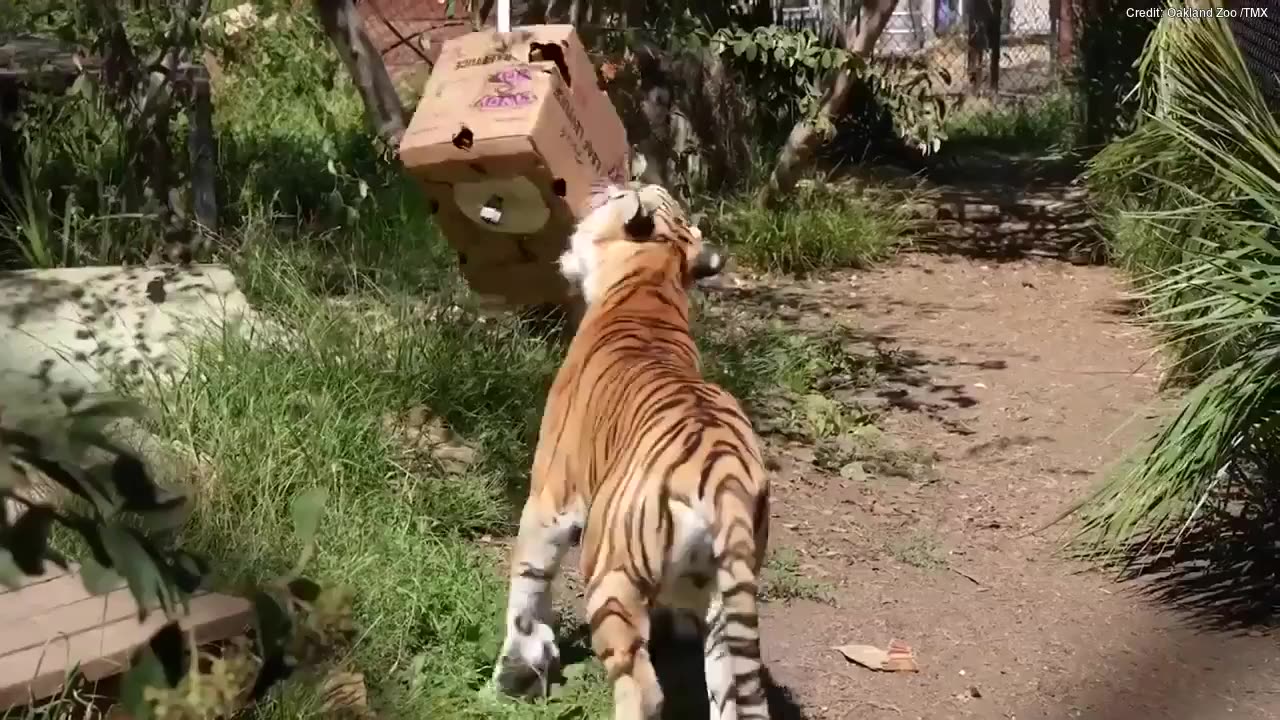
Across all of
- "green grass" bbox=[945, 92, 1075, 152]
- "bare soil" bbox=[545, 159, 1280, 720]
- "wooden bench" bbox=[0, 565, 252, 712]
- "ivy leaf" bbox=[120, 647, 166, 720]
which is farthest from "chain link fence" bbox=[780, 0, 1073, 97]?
"ivy leaf" bbox=[120, 647, 166, 720]

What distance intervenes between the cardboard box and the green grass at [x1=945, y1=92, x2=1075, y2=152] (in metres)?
8.80

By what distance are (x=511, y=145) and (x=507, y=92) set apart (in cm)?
25

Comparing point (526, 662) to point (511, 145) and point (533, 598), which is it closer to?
point (533, 598)

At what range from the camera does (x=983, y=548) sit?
485cm

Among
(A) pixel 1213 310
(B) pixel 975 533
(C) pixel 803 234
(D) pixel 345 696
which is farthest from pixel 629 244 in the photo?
(C) pixel 803 234

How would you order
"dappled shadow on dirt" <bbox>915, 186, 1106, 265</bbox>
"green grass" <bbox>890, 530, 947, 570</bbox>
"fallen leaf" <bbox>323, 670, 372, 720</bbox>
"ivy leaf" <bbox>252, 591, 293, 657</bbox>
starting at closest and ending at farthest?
"ivy leaf" <bbox>252, 591, 293, 657</bbox>
"fallen leaf" <bbox>323, 670, 372, 720</bbox>
"green grass" <bbox>890, 530, 947, 570</bbox>
"dappled shadow on dirt" <bbox>915, 186, 1106, 265</bbox>

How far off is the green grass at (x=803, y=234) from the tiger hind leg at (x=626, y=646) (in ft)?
18.2

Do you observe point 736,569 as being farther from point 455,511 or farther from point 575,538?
point 455,511

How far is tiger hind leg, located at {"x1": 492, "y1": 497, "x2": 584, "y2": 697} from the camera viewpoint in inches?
137

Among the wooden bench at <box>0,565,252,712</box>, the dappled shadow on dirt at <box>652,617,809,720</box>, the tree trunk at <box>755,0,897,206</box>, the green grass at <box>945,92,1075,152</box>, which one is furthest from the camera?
the green grass at <box>945,92,1075,152</box>

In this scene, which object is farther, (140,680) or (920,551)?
A: (920,551)

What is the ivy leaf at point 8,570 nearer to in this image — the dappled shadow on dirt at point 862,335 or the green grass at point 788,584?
the green grass at point 788,584

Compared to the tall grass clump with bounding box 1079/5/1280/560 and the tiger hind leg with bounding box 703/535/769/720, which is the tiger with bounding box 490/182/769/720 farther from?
the tall grass clump with bounding box 1079/5/1280/560

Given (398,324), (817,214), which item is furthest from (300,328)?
(817,214)
